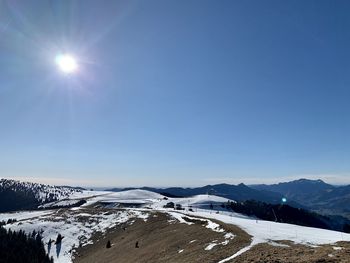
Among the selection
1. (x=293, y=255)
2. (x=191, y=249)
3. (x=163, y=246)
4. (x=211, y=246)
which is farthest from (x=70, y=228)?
(x=293, y=255)

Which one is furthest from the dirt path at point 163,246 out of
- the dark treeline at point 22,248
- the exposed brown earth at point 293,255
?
the dark treeline at point 22,248

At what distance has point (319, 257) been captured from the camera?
26328mm

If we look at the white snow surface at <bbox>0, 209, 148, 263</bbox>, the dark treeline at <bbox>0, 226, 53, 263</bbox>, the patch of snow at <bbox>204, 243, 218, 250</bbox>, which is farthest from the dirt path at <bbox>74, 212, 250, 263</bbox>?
the dark treeline at <bbox>0, 226, 53, 263</bbox>

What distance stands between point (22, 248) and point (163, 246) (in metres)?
60.8

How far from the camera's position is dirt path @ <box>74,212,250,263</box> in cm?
3809

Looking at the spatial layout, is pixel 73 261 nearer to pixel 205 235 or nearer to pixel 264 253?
pixel 205 235

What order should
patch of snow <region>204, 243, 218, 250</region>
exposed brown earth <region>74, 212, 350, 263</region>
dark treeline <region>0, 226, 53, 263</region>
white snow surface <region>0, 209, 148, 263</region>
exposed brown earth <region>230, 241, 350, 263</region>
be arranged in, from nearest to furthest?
exposed brown earth <region>230, 241, 350, 263</region> → exposed brown earth <region>74, 212, 350, 263</region> → patch of snow <region>204, 243, 218, 250</region> → white snow surface <region>0, 209, 148, 263</region> → dark treeline <region>0, 226, 53, 263</region>

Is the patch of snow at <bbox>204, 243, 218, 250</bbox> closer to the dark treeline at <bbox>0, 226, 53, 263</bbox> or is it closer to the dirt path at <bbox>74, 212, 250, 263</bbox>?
the dirt path at <bbox>74, 212, 250, 263</bbox>

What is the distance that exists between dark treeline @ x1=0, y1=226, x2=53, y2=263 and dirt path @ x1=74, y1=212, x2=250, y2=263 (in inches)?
529

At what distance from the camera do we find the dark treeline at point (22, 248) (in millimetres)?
87688

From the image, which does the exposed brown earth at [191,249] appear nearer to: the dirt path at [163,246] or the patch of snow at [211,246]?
the dirt path at [163,246]

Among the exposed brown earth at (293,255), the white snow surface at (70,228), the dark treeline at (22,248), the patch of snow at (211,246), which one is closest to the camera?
the exposed brown earth at (293,255)

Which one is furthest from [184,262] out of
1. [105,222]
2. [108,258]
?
[105,222]

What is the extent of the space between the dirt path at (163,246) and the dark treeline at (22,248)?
1344 cm
